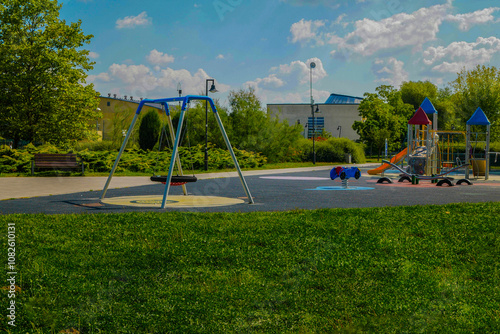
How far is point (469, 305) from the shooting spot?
4.37m

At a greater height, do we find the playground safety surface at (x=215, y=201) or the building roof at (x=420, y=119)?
the building roof at (x=420, y=119)

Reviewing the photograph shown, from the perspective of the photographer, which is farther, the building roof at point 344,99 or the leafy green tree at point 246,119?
the building roof at point 344,99

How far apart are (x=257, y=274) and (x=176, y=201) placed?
238 inches

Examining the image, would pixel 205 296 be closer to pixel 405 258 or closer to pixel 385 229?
pixel 405 258

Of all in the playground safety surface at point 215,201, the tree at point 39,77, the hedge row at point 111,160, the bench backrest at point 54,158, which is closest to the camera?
the playground safety surface at point 215,201

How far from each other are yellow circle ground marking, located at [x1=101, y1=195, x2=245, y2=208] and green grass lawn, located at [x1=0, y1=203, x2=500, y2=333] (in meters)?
2.54

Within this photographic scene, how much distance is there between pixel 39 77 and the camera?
88.0ft

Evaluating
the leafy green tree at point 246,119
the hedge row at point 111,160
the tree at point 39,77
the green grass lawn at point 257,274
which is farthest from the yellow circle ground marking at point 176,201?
the leafy green tree at point 246,119

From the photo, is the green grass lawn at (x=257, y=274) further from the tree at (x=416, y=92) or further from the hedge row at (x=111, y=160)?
the tree at (x=416, y=92)

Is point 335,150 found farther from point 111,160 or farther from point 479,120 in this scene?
point 111,160

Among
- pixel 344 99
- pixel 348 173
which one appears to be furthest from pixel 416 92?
pixel 348 173

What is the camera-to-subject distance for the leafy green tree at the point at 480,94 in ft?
135

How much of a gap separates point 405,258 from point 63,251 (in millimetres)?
3936

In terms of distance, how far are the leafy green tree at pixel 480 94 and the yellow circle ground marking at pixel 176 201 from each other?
35655 millimetres
